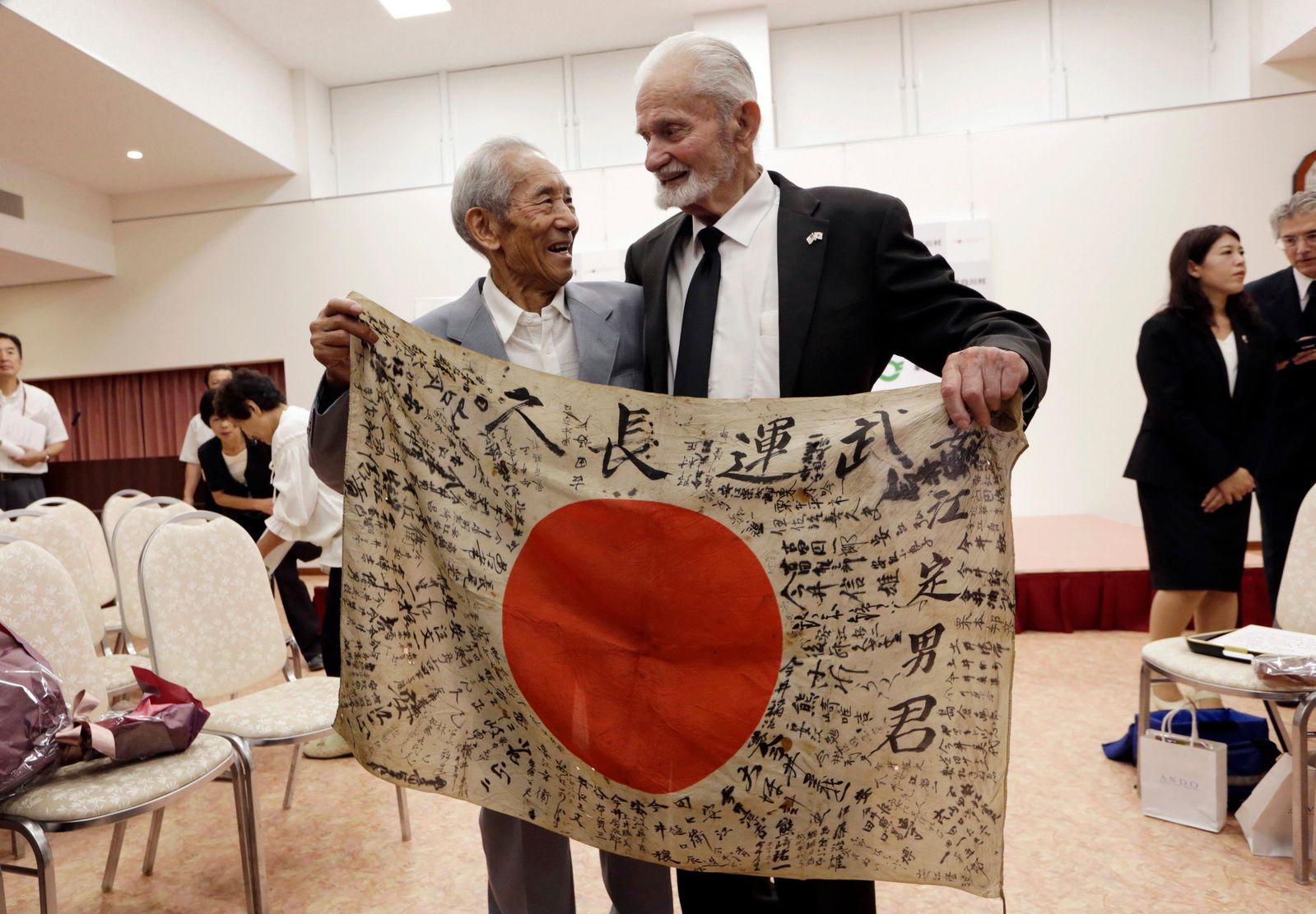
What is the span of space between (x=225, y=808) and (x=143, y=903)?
0.65 metres

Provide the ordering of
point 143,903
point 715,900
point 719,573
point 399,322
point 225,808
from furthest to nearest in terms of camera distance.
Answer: point 225,808 → point 143,903 → point 715,900 → point 399,322 → point 719,573

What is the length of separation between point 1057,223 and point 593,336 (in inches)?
244

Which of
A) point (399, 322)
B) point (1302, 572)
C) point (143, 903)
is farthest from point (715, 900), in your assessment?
point (1302, 572)

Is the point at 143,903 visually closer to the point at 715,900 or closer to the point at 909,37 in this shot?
the point at 715,900

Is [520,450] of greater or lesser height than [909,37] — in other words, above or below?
below

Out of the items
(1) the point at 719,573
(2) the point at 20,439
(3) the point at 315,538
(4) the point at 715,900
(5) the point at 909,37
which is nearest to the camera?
(1) the point at 719,573

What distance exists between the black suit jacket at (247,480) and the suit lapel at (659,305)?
3578 millimetres

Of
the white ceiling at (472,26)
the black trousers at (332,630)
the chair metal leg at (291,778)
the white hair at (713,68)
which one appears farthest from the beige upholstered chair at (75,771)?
the white ceiling at (472,26)

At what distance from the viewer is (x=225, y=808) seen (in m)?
2.93

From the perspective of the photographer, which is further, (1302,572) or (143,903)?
(1302,572)

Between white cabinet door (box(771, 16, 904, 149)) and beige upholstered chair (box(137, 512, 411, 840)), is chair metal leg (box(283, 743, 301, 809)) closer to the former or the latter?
beige upholstered chair (box(137, 512, 411, 840))

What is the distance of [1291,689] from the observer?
85.6 inches

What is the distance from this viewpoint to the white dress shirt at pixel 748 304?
1.35 meters

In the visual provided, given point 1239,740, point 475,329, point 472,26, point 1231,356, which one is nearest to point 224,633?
point 475,329
